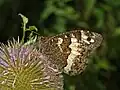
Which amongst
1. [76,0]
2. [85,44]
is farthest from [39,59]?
[76,0]

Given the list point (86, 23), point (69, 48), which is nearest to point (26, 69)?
point (69, 48)

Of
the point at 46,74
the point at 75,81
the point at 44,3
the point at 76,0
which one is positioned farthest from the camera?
the point at 44,3

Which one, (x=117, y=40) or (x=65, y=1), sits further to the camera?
(x=117, y=40)

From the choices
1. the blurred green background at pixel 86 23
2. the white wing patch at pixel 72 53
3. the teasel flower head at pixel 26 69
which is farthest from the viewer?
the blurred green background at pixel 86 23

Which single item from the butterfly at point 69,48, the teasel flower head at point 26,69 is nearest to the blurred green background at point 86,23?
the butterfly at point 69,48

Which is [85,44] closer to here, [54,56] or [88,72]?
[54,56]

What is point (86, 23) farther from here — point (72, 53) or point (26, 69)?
point (26, 69)

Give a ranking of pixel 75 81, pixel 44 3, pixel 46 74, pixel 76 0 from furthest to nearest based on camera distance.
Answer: pixel 44 3
pixel 76 0
pixel 75 81
pixel 46 74

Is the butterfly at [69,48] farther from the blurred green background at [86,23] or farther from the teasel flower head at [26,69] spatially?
the blurred green background at [86,23]
